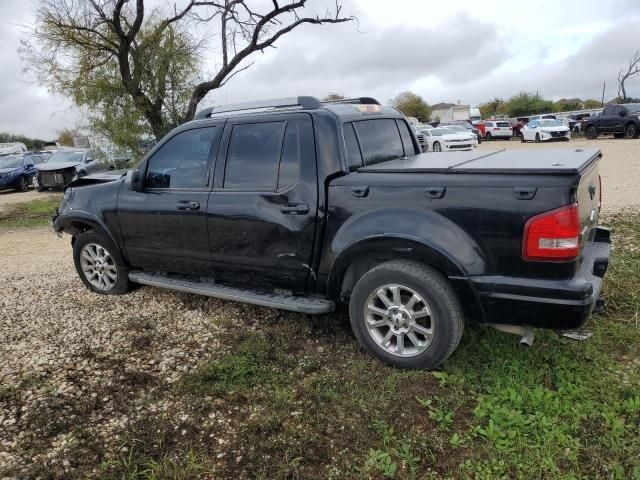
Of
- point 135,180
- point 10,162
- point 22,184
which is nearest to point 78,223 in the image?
point 135,180

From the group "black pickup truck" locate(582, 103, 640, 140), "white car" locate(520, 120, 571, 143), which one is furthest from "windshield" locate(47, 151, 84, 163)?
"black pickup truck" locate(582, 103, 640, 140)

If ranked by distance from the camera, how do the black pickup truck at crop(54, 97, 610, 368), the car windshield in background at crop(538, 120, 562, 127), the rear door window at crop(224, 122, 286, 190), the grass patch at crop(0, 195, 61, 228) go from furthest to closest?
the car windshield in background at crop(538, 120, 562, 127), the grass patch at crop(0, 195, 61, 228), the rear door window at crop(224, 122, 286, 190), the black pickup truck at crop(54, 97, 610, 368)

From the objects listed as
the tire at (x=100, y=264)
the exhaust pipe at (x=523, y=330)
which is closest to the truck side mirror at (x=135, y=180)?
the tire at (x=100, y=264)

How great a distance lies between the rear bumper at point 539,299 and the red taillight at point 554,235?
0.17m

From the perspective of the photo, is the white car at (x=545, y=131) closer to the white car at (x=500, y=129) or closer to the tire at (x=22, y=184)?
the white car at (x=500, y=129)

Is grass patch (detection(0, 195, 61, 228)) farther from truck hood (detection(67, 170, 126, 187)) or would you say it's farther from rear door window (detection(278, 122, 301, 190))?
rear door window (detection(278, 122, 301, 190))

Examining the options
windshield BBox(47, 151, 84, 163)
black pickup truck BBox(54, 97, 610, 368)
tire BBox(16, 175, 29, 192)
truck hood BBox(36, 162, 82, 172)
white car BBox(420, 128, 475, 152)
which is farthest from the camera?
white car BBox(420, 128, 475, 152)

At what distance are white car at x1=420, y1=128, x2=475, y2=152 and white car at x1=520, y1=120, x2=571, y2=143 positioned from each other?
18.4ft

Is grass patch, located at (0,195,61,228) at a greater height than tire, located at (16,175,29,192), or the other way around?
tire, located at (16,175,29,192)

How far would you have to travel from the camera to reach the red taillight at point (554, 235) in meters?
2.75

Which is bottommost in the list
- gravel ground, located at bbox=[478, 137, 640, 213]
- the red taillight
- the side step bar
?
gravel ground, located at bbox=[478, 137, 640, 213]

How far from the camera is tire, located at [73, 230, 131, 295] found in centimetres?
492

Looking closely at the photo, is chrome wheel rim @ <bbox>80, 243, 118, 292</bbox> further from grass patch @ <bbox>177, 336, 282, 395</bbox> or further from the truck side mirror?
grass patch @ <bbox>177, 336, 282, 395</bbox>

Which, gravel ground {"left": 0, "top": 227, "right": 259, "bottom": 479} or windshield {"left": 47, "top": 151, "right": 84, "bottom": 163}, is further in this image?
windshield {"left": 47, "top": 151, "right": 84, "bottom": 163}
